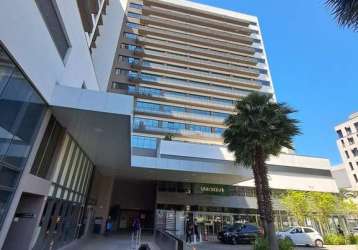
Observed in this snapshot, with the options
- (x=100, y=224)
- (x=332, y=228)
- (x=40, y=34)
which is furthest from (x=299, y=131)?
(x=100, y=224)

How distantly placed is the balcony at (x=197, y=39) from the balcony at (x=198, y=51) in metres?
1.85

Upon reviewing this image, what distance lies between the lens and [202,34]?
184 feet

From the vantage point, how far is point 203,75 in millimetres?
48250

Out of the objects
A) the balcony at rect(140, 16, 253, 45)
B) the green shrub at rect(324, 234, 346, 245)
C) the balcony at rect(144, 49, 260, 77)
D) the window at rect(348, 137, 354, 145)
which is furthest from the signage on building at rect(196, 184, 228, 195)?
the window at rect(348, 137, 354, 145)

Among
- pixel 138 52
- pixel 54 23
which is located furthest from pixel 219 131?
pixel 54 23

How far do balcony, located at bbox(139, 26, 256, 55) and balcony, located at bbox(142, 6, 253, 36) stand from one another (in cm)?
485

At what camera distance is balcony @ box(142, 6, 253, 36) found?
173 feet

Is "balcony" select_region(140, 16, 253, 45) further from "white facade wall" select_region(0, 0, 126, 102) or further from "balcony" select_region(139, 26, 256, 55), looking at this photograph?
"white facade wall" select_region(0, 0, 126, 102)

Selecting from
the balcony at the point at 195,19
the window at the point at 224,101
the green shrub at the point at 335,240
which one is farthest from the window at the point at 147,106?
the green shrub at the point at 335,240

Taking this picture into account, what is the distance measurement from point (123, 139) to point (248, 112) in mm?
9233

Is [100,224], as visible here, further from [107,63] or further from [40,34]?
[107,63]

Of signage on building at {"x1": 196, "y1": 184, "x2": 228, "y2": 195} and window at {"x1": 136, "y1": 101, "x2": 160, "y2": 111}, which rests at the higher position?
window at {"x1": 136, "y1": 101, "x2": 160, "y2": 111}

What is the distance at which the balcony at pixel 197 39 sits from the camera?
49906mm

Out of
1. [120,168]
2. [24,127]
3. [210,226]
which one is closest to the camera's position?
[24,127]
